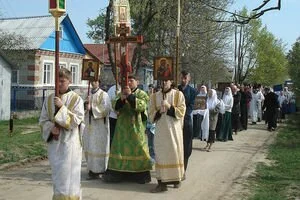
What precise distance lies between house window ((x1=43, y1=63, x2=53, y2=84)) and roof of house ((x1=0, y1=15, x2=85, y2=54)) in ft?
3.60

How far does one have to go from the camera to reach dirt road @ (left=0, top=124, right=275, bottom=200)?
25.0 feet

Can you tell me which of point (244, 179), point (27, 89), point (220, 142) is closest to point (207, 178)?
point (244, 179)

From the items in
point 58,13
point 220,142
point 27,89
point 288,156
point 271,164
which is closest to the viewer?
point 58,13

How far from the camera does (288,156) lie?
1215cm

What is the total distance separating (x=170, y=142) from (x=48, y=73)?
78.5 ft

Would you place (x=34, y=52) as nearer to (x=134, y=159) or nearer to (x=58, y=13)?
(x=134, y=159)

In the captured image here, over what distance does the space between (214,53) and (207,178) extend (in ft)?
80.6

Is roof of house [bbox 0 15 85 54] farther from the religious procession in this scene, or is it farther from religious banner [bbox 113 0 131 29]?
religious banner [bbox 113 0 131 29]

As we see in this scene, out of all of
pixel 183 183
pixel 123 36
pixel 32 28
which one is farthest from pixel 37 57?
pixel 183 183

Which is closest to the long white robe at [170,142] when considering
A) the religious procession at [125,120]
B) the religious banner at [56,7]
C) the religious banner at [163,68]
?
the religious procession at [125,120]

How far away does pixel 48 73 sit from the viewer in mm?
30891

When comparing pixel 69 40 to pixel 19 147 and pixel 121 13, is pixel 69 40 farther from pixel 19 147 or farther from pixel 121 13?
pixel 121 13

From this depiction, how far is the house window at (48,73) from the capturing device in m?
30.5

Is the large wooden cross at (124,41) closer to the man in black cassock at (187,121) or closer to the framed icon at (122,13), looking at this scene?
the framed icon at (122,13)
